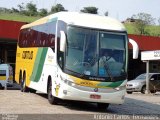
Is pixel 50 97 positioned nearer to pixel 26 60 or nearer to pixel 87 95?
pixel 87 95

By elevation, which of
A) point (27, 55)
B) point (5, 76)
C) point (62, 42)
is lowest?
point (5, 76)

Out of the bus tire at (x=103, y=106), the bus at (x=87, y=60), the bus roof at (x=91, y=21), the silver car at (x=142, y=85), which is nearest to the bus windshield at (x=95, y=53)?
the bus at (x=87, y=60)

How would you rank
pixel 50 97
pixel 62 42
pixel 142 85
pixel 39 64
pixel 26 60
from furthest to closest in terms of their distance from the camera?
1. pixel 142 85
2. pixel 26 60
3. pixel 39 64
4. pixel 50 97
5. pixel 62 42

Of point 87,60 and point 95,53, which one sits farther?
point 95,53

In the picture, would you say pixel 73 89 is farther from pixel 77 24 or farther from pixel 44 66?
A: pixel 44 66

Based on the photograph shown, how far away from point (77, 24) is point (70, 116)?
3921mm

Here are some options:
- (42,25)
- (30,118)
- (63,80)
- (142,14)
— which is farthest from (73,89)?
(142,14)

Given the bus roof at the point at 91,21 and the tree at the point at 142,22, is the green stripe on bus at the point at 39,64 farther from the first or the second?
the tree at the point at 142,22

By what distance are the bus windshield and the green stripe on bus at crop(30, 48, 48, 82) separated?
3195mm

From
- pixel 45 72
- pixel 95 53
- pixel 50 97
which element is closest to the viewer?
pixel 95 53

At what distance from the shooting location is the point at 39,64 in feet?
70.0

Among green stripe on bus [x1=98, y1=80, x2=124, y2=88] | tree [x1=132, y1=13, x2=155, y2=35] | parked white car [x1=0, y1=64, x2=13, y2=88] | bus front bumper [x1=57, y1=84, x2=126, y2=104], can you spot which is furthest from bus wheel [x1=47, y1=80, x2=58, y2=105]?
tree [x1=132, y1=13, x2=155, y2=35]

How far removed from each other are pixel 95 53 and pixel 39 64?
500cm

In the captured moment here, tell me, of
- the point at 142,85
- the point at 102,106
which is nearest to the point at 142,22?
the point at 142,85
